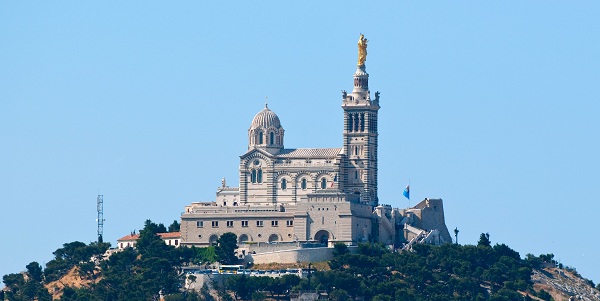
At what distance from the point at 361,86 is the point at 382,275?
20507mm

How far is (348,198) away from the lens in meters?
186

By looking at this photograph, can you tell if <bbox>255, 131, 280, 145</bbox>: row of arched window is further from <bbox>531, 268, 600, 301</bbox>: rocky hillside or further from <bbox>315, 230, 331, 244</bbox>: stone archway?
<bbox>531, 268, 600, 301</bbox>: rocky hillside

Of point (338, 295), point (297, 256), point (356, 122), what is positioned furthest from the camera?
point (356, 122)

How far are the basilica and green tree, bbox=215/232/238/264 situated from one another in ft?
9.26

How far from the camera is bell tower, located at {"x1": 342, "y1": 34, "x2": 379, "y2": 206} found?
19000 centimetres

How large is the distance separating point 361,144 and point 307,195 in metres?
7.65

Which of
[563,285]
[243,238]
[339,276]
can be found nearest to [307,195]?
[243,238]

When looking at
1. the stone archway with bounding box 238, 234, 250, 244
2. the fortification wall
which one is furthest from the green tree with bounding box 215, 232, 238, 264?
the stone archway with bounding box 238, 234, 250, 244

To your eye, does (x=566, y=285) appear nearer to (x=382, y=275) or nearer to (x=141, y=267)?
(x=382, y=275)

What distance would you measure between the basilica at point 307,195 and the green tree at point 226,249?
282cm

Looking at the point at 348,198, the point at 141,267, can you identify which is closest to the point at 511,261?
the point at 348,198

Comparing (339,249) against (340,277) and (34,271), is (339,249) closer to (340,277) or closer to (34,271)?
(340,277)

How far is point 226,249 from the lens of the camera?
184 meters

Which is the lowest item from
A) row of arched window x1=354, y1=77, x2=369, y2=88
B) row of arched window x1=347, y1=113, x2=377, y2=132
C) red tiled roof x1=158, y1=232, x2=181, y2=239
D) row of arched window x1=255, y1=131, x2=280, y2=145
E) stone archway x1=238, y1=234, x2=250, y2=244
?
stone archway x1=238, y1=234, x2=250, y2=244
